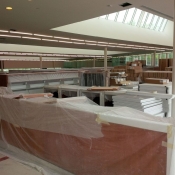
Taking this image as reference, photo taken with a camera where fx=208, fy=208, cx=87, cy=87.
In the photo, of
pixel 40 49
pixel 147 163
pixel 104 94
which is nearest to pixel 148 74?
pixel 104 94

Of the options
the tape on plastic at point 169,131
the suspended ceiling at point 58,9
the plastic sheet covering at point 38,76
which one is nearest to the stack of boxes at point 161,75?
the suspended ceiling at point 58,9

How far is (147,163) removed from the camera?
1746mm

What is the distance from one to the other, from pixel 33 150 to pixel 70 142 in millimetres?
808

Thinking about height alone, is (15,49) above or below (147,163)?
above

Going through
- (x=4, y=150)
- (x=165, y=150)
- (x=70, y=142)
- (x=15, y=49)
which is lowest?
(x=4, y=150)

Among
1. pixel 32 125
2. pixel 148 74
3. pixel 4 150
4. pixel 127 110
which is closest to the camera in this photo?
pixel 127 110

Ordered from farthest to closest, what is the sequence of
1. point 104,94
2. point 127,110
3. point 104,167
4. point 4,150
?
point 104,94, point 4,150, point 127,110, point 104,167

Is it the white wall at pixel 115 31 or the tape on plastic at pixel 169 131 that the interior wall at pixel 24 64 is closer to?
the white wall at pixel 115 31

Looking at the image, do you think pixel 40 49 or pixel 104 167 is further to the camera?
pixel 40 49

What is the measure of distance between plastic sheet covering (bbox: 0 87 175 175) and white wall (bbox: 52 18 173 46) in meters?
6.59

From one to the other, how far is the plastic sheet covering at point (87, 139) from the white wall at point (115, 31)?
6592mm

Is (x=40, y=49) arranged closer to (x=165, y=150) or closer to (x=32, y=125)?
(x=32, y=125)

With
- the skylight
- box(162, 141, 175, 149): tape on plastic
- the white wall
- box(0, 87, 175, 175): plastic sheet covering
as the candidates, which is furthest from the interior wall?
box(162, 141, 175, 149): tape on plastic

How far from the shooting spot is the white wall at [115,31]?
374 inches
